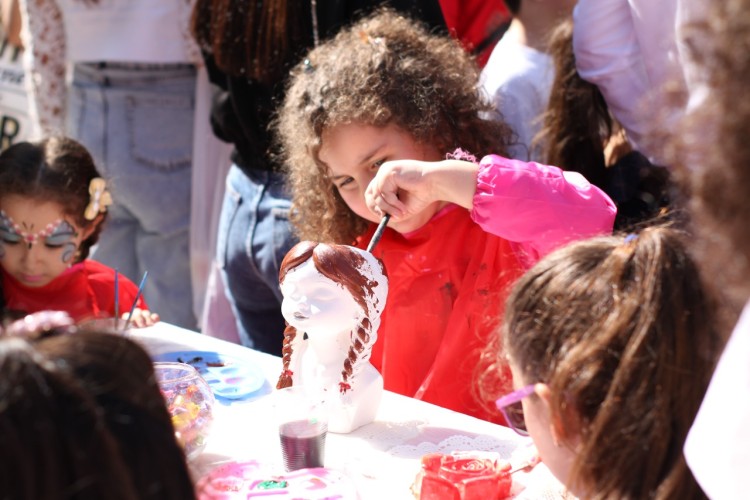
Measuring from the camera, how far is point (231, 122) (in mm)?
2318

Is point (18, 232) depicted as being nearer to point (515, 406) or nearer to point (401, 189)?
point (401, 189)

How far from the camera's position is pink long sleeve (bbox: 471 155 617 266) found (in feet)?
4.82

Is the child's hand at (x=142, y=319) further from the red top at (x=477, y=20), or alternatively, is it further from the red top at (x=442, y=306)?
the red top at (x=477, y=20)

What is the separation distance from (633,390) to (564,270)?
0.58 feet

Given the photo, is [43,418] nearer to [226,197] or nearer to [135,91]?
[226,197]

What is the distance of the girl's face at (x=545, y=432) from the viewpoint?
977mm

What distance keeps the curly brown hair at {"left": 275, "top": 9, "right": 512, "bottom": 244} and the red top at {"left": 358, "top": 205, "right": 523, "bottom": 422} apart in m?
0.16

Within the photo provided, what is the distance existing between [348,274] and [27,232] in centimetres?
96

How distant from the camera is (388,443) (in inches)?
54.6

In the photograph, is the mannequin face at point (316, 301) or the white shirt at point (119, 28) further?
the white shirt at point (119, 28)

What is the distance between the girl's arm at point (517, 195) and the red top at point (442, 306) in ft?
0.58

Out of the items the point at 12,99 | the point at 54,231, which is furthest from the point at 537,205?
the point at 12,99

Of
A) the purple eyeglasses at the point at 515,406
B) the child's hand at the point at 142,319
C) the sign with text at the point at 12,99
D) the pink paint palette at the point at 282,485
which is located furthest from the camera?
the sign with text at the point at 12,99

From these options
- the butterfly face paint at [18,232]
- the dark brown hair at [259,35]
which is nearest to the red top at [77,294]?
the butterfly face paint at [18,232]
